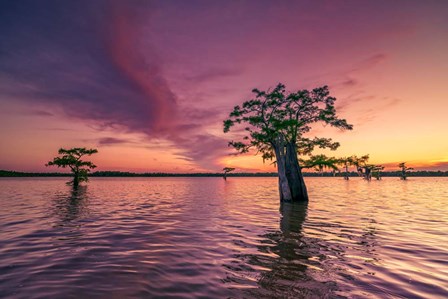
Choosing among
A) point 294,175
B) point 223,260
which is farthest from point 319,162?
point 223,260

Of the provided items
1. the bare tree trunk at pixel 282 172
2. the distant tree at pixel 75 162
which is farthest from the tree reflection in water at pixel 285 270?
the distant tree at pixel 75 162

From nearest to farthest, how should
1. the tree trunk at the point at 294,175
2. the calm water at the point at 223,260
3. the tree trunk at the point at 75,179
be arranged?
the calm water at the point at 223,260
the tree trunk at the point at 294,175
the tree trunk at the point at 75,179

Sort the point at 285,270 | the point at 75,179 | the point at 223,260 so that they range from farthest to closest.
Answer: the point at 75,179, the point at 223,260, the point at 285,270

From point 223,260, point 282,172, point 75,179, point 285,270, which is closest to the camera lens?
point 285,270

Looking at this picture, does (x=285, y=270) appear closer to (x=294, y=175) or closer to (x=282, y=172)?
(x=282, y=172)

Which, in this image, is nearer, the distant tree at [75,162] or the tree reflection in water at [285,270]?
the tree reflection in water at [285,270]

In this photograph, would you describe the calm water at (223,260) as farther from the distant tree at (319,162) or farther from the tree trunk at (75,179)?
the tree trunk at (75,179)

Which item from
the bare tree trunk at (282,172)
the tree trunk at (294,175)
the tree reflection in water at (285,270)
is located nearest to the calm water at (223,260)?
the tree reflection in water at (285,270)

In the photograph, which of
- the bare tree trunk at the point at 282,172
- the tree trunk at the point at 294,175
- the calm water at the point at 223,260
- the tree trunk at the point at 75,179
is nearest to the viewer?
the calm water at the point at 223,260

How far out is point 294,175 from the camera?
84.1 ft

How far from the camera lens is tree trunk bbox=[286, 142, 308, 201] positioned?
25.1 meters

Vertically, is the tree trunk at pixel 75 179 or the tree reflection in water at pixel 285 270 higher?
the tree trunk at pixel 75 179

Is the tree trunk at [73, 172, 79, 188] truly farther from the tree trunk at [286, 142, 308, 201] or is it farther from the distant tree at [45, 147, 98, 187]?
the tree trunk at [286, 142, 308, 201]

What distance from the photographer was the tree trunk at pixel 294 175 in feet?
82.4
